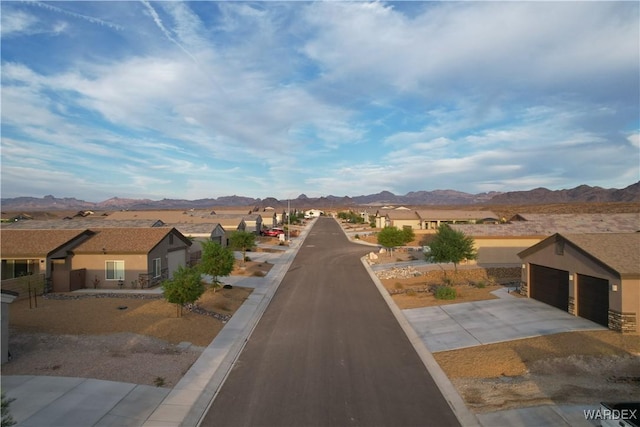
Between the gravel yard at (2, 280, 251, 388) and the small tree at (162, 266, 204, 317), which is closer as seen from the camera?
the gravel yard at (2, 280, 251, 388)

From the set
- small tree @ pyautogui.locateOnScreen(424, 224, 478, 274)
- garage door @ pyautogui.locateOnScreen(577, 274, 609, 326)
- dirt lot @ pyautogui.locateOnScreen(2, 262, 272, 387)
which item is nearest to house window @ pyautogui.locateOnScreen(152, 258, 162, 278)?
dirt lot @ pyautogui.locateOnScreen(2, 262, 272, 387)

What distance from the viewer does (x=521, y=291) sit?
25.1 meters

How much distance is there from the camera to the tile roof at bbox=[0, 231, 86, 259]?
1033 inches

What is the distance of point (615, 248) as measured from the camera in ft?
65.0

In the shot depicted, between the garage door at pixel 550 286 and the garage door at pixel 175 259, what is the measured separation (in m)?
25.3

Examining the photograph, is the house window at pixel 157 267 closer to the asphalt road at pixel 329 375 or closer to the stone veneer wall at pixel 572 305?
the asphalt road at pixel 329 375

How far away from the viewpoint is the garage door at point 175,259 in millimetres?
32025

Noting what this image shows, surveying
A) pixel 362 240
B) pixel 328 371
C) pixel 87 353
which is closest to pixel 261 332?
pixel 328 371

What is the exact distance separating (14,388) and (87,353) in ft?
10.1

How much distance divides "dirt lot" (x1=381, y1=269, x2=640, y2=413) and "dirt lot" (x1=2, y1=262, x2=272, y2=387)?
31.7 ft

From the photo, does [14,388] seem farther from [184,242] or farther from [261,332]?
[184,242]

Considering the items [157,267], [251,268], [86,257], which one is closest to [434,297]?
[251,268]

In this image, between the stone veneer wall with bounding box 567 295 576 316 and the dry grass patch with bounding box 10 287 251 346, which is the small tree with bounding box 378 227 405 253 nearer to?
the dry grass patch with bounding box 10 287 251 346

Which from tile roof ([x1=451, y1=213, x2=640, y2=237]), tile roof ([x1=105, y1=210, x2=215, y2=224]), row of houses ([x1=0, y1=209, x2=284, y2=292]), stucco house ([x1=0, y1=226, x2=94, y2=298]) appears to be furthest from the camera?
tile roof ([x1=105, y1=210, x2=215, y2=224])
